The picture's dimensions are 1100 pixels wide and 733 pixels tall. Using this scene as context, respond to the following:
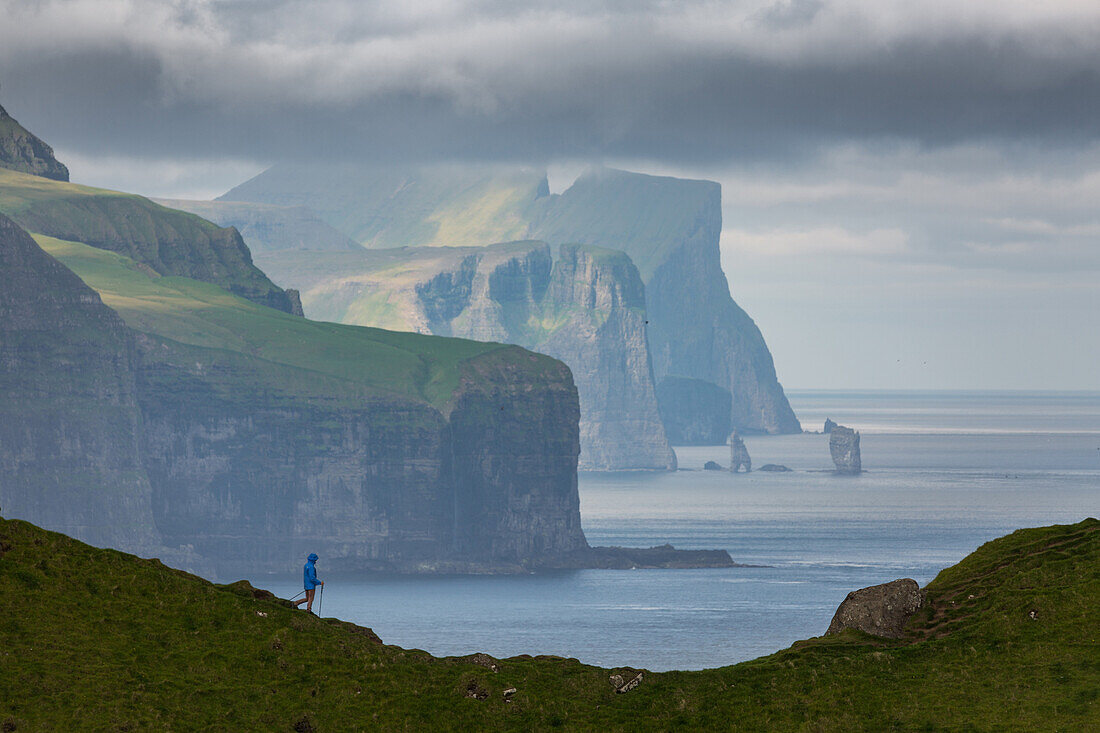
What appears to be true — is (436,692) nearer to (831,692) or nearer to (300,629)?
(300,629)

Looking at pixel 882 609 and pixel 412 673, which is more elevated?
pixel 882 609

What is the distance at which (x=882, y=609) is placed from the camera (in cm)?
7781

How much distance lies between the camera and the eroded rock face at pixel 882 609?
3036 inches

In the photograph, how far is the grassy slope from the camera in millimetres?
63625

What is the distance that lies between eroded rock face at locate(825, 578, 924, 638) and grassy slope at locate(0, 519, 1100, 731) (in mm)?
1071

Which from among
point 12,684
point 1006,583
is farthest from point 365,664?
point 1006,583

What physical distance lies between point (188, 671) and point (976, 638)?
38205 millimetres

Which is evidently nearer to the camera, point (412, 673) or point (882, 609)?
point (412, 673)

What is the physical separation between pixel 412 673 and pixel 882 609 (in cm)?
2559

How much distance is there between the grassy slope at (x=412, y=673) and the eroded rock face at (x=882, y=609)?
3.51 feet

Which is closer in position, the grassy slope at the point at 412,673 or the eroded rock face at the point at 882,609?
the grassy slope at the point at 412,673

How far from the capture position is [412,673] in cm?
6988

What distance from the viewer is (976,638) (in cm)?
7275

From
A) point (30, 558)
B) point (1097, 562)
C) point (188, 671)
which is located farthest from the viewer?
point (1097, 562)
